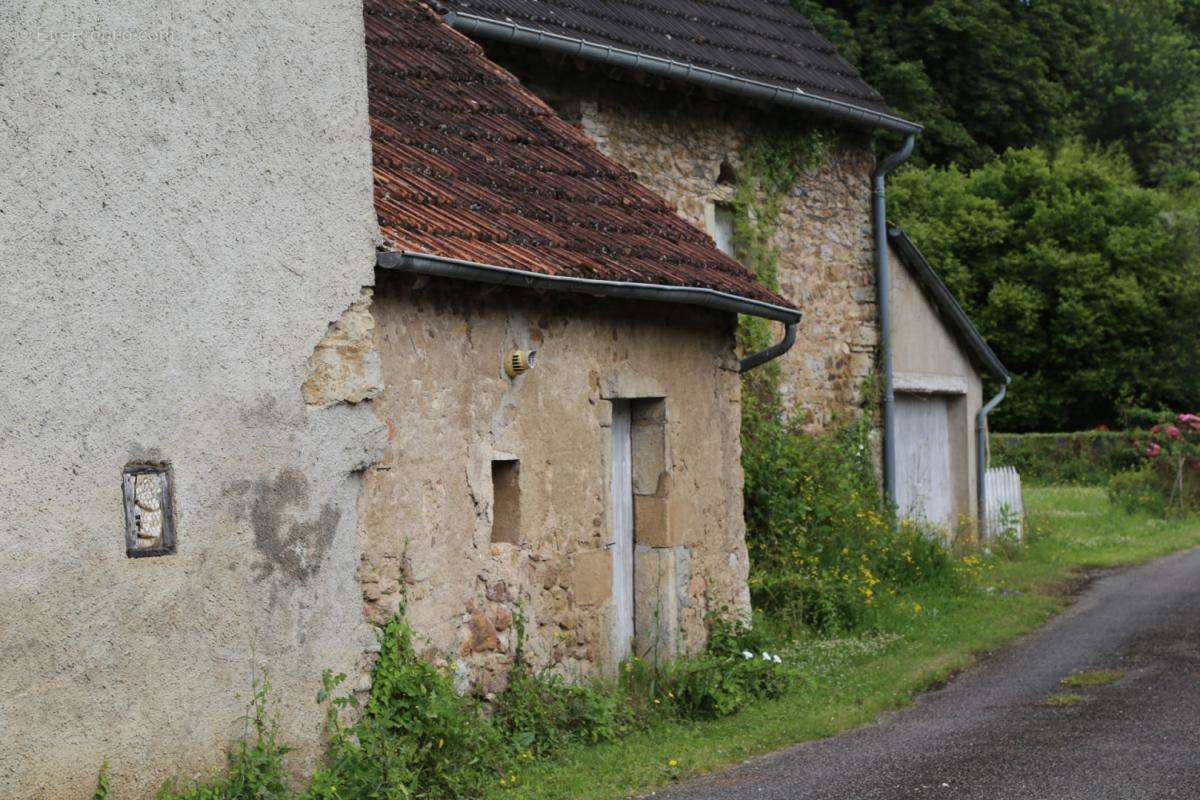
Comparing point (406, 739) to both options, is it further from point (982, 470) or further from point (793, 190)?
point (982, 470)

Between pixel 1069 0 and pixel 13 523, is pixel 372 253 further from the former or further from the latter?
pixel 1069 0

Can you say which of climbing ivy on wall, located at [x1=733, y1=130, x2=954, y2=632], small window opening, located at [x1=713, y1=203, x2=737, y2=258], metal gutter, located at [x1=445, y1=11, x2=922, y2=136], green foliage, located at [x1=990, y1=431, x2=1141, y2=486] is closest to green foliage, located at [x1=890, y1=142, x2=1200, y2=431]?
green foliage, located at [x1=990, y1=431, x2=1141, y2=486]

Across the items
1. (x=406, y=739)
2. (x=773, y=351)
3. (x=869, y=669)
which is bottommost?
(x=869, y=669)

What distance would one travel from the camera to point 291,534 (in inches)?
233

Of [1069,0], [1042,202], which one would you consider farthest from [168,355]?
[1069,0]

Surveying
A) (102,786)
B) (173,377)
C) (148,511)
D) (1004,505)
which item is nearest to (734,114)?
(1004,505)

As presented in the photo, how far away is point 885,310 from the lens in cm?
1423

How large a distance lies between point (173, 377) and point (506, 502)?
7.75 feet

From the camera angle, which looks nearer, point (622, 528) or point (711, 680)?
point (711, 680)

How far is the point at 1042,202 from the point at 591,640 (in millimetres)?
25349

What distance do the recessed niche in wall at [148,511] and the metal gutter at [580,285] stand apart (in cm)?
149

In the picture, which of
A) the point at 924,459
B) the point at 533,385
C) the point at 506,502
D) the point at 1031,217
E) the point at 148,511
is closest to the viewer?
the point at 148,511

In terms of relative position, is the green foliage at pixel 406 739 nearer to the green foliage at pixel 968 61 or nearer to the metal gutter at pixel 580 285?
the metal gutter at pixel 580 285

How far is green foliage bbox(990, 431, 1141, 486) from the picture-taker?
26422mm
